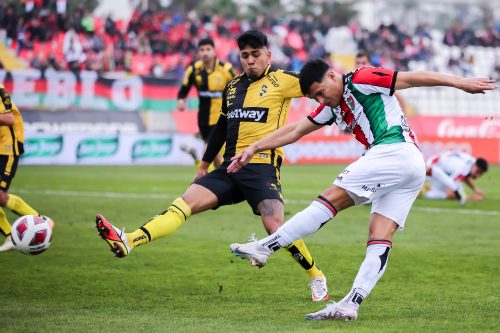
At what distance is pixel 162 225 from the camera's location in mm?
7648

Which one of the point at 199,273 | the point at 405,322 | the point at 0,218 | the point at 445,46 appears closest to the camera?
the point at 405,322

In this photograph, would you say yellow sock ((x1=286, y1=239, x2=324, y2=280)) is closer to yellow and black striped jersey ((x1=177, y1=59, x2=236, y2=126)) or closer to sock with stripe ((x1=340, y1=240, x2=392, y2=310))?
sock with stripe ((x1=340, y1=240, x2=392, y2=310))

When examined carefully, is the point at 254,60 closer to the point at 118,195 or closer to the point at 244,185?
the point at 244,185

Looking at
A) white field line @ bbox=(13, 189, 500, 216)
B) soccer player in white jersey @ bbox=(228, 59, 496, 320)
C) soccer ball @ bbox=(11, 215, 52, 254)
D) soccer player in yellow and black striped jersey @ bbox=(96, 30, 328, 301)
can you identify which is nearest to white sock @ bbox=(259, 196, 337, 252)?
soccer player in white jersey @ bbox=(228, 59, 496, 320)

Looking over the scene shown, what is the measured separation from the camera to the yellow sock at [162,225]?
7453 millimetres

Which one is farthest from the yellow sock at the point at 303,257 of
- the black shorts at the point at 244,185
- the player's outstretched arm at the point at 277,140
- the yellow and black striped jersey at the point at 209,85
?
the yellow and black striped jersey at the point at 209,85

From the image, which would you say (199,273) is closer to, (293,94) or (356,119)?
(293,94)

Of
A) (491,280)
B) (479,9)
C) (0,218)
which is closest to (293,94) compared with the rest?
(491,280)

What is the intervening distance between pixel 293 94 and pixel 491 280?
2.83 metres

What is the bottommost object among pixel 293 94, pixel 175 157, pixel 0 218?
pixel 175 157

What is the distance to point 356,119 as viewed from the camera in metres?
6.93

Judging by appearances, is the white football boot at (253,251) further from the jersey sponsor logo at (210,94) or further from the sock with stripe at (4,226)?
the jersey sponsor logo at (210,94)

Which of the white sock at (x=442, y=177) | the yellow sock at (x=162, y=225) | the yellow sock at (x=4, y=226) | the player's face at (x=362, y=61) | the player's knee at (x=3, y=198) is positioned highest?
the player's face at (x=362, y=61)

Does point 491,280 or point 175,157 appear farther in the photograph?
point 175,157
